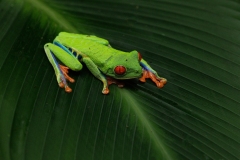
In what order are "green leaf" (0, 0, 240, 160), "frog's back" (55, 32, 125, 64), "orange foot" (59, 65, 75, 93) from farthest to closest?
1. "frog's back" (55, 32, 125, 64)
2. "orange foot" (59, 65, 75, 93)
3. "green leaf" (0, 0, 240, 160)

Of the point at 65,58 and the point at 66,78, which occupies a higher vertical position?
the point at 65,58

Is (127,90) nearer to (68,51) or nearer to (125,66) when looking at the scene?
(125,66)

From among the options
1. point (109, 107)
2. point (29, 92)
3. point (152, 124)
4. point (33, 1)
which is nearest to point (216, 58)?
point (152, 124)

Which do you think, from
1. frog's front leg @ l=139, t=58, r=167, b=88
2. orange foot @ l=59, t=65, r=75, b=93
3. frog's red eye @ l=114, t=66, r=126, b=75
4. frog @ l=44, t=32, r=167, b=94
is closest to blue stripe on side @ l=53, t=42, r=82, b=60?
frog @ l=44, t=32, r=167, b=94

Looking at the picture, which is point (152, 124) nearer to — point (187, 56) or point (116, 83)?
point (116, 83)

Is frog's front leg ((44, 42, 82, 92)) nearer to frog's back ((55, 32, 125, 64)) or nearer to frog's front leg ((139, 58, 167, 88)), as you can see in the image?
frog's back ((55, 32, 125, 64))

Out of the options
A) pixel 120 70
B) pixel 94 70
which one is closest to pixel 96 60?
pixel 94 70

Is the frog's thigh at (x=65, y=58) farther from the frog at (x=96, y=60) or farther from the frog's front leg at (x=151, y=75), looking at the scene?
the frog's front leg at (x=151, y=75)
